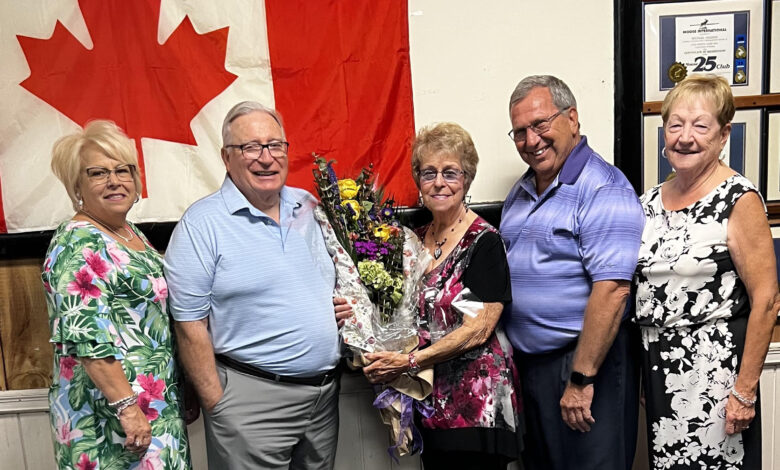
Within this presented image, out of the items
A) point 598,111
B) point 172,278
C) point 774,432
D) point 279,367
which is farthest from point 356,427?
point 774,432

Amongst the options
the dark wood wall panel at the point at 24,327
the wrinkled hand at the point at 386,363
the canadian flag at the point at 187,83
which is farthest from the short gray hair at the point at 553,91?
the dark wood wall panel at the point at 24,327

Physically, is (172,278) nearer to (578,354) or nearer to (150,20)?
(150,20)

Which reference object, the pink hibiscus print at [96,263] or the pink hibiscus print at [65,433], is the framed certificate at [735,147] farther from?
the pink hibiscus print at [65,433]

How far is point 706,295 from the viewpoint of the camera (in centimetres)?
160

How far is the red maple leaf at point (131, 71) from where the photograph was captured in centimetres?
198

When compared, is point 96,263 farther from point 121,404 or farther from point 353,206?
point 353,206

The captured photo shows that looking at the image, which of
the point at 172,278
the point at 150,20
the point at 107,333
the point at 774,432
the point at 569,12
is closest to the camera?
the point at 107,333

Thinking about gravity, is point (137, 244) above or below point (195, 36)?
below

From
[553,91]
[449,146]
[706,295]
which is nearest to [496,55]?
[553,91]

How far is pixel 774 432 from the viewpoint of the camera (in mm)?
2369

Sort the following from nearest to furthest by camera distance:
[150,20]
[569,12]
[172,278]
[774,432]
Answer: [172,278] < [150,20] < [569,12] < [774,432]

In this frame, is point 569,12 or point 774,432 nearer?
point 569,12

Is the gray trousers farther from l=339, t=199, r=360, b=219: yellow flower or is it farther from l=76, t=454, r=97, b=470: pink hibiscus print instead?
l=339, t=199, r=360, b=219: yellow flower

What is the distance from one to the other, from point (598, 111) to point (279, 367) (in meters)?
1.57
